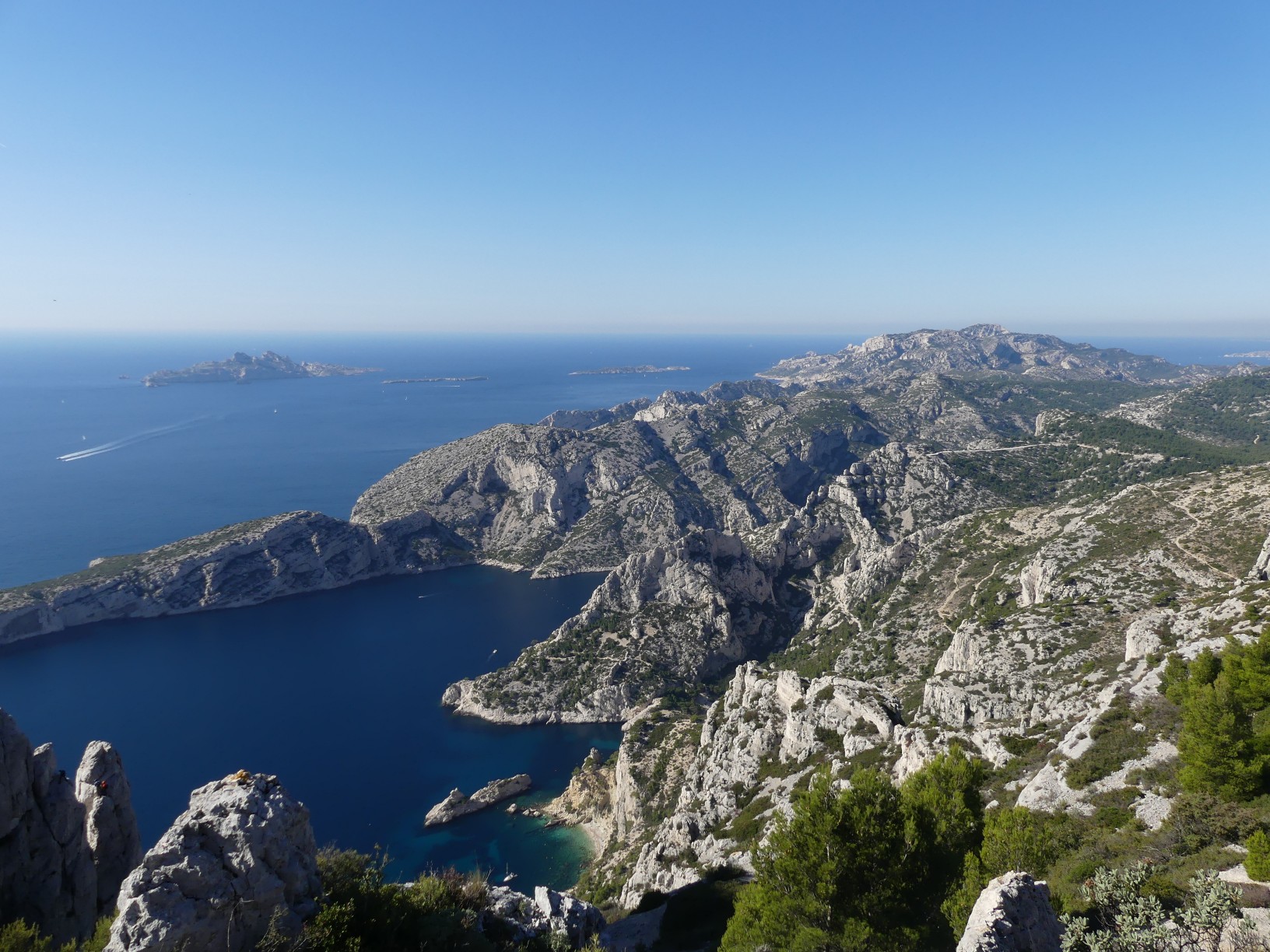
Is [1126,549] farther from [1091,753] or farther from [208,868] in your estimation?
[208,868]

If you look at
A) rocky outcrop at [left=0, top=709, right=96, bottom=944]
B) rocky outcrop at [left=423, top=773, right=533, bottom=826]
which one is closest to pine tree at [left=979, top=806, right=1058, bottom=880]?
rocky outcrop at [left=0, top=709, right=96, bottom=944]

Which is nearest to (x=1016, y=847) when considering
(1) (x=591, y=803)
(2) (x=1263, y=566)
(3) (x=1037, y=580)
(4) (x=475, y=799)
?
(2) (x=1263, y=566)

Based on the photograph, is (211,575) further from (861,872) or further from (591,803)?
(861,872)

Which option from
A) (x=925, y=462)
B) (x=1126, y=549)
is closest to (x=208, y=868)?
(x=1126, y=549)

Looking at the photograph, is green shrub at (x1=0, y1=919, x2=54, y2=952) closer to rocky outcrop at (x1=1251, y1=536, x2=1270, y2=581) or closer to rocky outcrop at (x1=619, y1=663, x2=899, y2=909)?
rocky outcrop at (x1=619, y1=663, x2=899, y2=909)

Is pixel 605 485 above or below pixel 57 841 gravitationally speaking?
below

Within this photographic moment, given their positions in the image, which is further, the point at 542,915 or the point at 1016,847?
the point at 542,915
